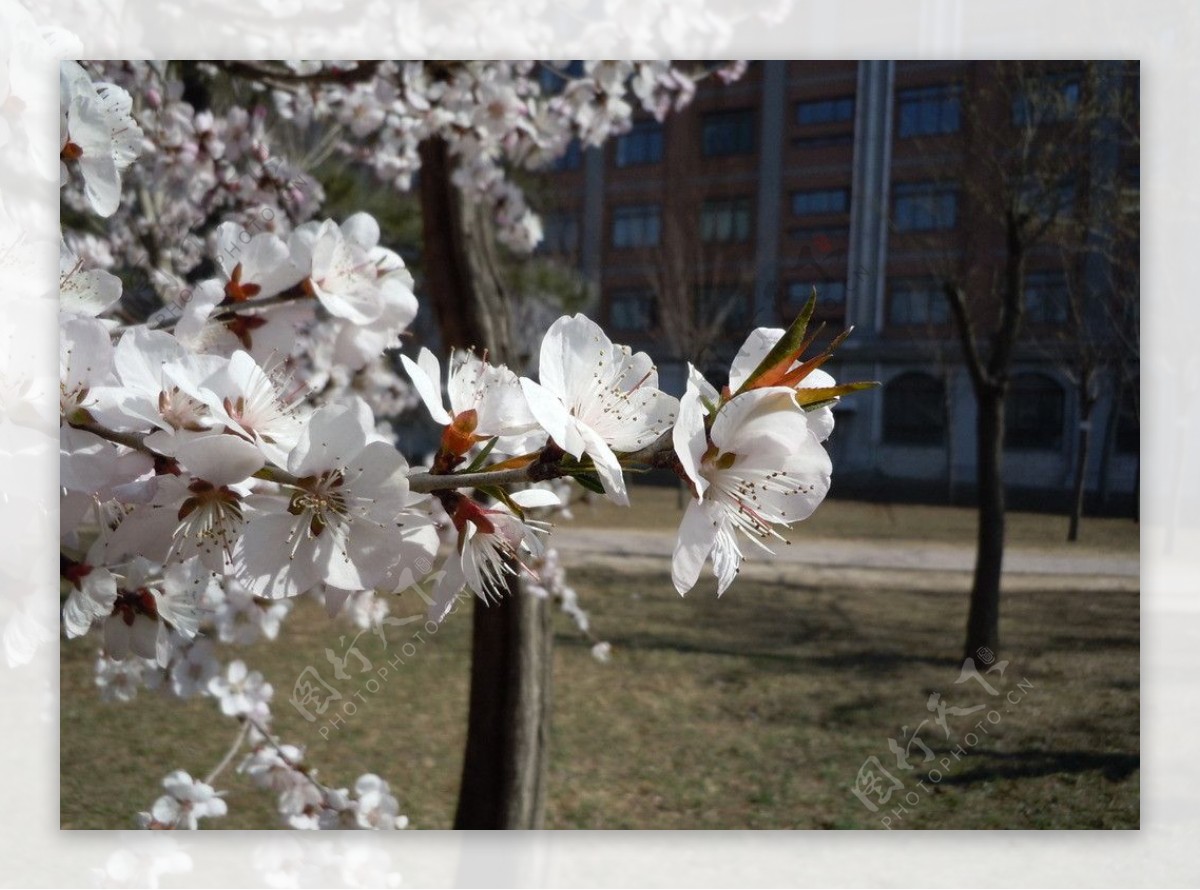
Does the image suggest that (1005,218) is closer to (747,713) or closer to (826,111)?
(826,111)

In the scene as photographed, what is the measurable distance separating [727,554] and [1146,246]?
138cm

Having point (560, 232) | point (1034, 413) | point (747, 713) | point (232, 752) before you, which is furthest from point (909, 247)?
point (232, 752)

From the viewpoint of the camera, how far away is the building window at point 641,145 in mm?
1904

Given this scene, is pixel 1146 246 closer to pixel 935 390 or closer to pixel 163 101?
pixel 935 390

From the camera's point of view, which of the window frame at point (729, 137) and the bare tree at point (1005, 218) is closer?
the bare tree at point (1005, 218)

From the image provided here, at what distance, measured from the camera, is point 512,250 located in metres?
2.01

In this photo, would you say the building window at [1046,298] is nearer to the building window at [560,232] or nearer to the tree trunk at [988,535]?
the tree trunk at [988,535]

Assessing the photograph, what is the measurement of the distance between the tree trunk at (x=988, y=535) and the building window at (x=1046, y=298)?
0.14 m

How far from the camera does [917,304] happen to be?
1.82 meters

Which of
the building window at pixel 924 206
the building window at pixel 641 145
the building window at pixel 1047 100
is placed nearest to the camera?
the building window at pixel 1047 100

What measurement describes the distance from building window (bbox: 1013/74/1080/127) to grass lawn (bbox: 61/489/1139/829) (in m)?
0.66

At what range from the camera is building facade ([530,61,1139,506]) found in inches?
67.5

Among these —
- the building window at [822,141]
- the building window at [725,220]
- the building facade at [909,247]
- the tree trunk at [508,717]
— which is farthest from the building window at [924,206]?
the tree trunk at [508,717]

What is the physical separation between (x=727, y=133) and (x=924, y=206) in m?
0.36
